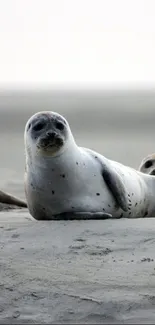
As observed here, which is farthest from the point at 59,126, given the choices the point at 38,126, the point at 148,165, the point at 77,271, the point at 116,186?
the point at 148,165

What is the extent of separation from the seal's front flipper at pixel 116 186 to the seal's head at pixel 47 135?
42 cm

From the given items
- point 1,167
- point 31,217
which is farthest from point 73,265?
point 1,167

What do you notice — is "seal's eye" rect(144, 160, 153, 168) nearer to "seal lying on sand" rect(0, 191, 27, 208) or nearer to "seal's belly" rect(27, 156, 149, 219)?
"seal lying on sand" rect(0, 191, 27, 208)

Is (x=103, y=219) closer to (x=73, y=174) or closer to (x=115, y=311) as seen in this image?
(x=73, y=174)

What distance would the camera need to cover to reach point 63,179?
6.63 m

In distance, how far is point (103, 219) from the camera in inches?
255

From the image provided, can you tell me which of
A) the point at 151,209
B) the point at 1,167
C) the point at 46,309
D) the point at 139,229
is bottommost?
the point at 1,167

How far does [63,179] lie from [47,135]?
379mm

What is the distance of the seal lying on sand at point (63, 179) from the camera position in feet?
21.5

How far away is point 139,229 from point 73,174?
3.26 ft

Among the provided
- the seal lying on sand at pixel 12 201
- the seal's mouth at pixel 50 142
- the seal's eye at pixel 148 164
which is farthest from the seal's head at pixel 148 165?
the seal's mouth at pixel 50 142

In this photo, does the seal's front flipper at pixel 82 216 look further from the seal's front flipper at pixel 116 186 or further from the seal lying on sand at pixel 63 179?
the seal's front flipper at pixel 116 186

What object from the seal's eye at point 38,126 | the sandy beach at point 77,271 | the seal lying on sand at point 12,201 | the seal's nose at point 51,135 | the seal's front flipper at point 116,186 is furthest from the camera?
the seal lying on sand at point 12,201

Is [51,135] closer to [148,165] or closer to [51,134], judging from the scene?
[51,134]
